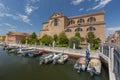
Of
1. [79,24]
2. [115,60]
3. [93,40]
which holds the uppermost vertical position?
[79,24]

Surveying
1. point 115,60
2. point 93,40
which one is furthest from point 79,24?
point 115,60

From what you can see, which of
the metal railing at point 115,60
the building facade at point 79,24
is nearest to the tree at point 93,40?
the building facade at point 79,24

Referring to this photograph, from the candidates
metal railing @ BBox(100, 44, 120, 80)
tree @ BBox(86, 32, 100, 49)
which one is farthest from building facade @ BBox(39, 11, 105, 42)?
metal railing @ BBox(100, 44, 120, 80)

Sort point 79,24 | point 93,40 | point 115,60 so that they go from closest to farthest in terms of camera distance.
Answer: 1. point 115,60
2. point 93,40
3. point 79,24

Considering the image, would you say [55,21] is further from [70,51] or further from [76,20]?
[70,51]

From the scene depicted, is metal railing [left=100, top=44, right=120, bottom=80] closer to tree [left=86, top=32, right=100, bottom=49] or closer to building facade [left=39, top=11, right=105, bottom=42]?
tree [left=86, top=32, right=100, bottom=49]

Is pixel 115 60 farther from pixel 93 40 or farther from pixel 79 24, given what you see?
pixel 79 24

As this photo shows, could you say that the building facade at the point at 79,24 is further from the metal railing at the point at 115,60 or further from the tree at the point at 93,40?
the metal railing at the point at 115,60

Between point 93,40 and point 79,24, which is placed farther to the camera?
point 79,24

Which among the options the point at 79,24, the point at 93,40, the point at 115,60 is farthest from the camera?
the point at 79,24

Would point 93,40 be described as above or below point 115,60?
above

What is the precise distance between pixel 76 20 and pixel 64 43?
642 inches

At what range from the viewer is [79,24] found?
4416 cm

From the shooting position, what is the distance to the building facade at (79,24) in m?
37.4
